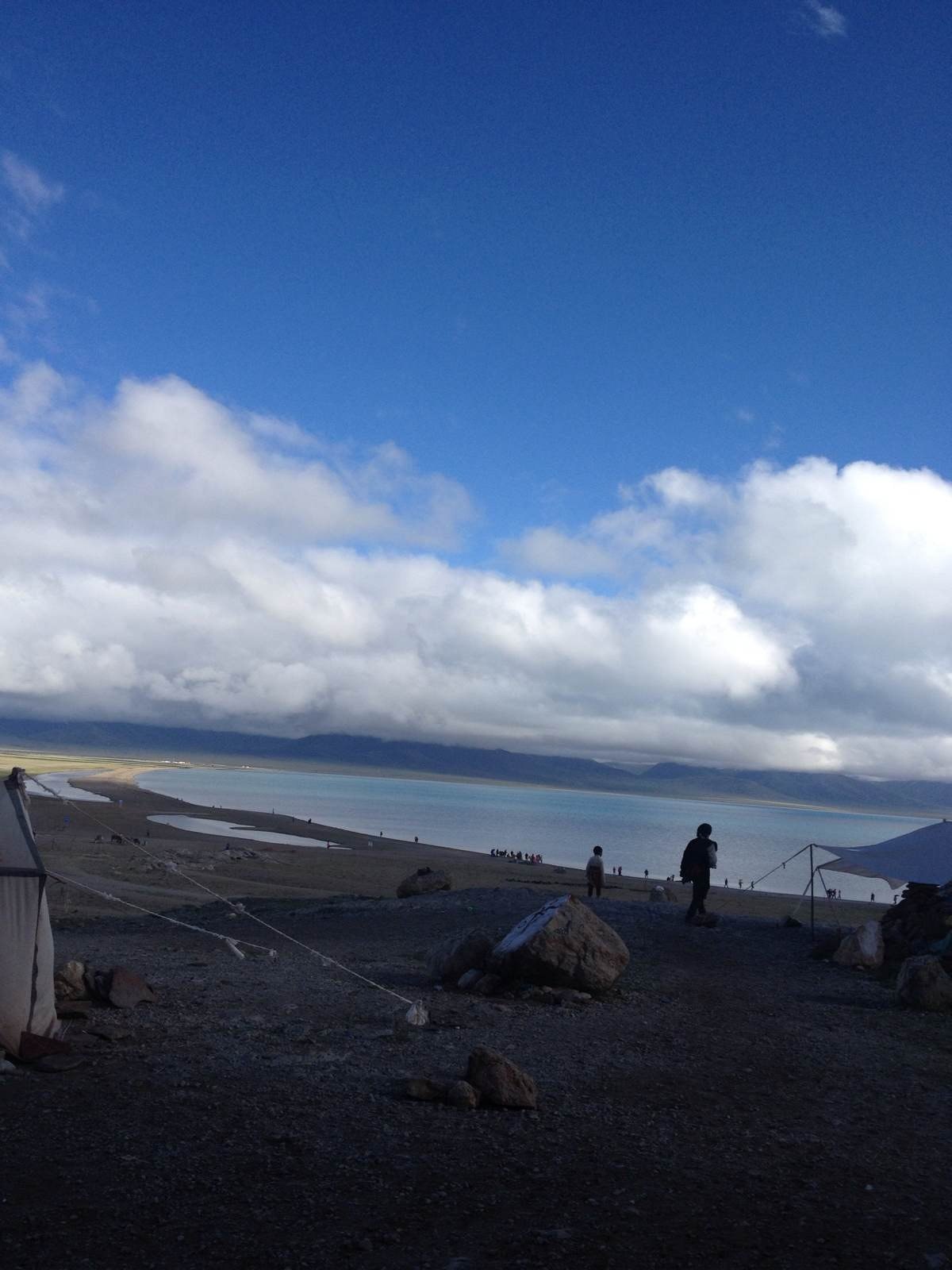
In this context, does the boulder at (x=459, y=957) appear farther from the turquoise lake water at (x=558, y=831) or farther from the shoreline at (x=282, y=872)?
the turquoise lake water at (x=558, y=831)

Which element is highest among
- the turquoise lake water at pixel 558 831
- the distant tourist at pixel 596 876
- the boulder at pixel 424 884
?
the distant tourist at pixel 596 876

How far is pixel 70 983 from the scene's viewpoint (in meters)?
10.7

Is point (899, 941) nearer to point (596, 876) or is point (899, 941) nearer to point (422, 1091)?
point (596, 876)

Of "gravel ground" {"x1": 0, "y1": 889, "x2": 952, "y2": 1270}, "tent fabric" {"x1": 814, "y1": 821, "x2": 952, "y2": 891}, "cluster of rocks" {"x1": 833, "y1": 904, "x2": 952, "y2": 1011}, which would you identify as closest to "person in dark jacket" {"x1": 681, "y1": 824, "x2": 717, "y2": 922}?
"tent fabric" {"x1": 814, "y1": 821, "x2": 952, "y2": 891}

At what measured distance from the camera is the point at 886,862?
2039 centimetres

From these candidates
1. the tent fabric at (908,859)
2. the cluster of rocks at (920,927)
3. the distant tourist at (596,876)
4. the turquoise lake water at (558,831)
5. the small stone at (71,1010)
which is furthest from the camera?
the turquoise lake water at (558,831)

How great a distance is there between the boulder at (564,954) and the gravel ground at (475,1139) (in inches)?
17.0

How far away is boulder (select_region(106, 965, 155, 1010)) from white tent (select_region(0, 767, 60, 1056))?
4.95ft

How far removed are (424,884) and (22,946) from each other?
1566cm

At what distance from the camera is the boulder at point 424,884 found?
77.4ft

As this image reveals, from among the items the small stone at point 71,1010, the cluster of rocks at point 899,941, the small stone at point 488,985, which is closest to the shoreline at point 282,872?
the cluster of rocks at point 899,941

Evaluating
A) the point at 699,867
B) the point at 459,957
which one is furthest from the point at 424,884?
the point at 459,957

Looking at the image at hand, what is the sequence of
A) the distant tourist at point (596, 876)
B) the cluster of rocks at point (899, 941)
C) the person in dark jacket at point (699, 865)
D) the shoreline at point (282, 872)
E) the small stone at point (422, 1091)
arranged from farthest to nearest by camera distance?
the shoreline at point (282, 872) → the distant tourist at point (596, 876) → the person in dark jacket at point (699, 865) → the cluster of rocks at point (899, 941) → the small stone at point (422, 1091)

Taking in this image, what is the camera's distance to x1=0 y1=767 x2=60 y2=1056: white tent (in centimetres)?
859
